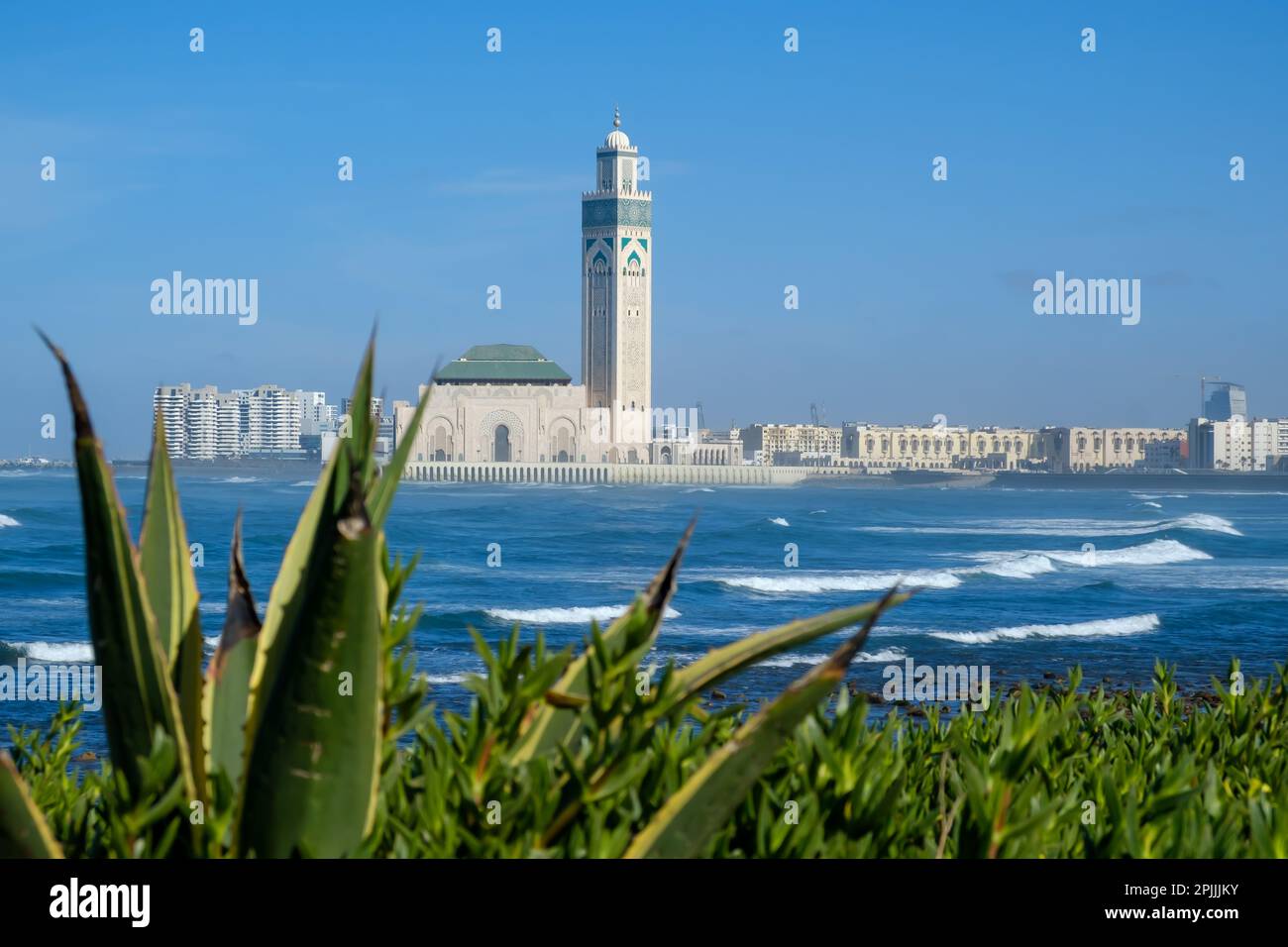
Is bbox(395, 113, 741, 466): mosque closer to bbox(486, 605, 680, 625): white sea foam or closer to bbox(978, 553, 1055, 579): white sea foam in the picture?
bbox(978, 553, 1055, 579): white sea foam

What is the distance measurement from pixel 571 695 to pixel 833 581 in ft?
108

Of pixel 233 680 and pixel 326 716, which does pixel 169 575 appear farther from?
pixel 326 716

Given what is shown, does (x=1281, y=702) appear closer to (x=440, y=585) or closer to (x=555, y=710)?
(x=555, y=710)

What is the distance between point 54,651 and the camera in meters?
21.3

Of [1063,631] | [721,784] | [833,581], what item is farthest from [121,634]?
[833,581]

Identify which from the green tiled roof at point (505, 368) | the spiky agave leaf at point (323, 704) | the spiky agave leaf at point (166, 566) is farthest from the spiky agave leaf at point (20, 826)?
the green tiled roof at point (505, 368)

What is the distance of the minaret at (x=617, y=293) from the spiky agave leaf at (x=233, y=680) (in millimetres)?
105054

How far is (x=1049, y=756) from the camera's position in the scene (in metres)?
3.21

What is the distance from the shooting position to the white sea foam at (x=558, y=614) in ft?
85.5

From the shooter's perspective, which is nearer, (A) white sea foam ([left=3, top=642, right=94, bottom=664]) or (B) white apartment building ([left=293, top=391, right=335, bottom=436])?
(A) white sea foam ([left=3, top=642, right=94, bottom=664])

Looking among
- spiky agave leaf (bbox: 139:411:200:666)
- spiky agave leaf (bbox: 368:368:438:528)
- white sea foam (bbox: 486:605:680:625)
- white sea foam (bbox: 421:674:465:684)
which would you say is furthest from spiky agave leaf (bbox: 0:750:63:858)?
white sea foam (bbox: 486:605:680:625)

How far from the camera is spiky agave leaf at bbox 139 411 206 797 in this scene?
2.52 m

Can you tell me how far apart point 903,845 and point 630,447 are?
4237 inches

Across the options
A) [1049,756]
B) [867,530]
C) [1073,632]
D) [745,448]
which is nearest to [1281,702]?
[1049,756]
